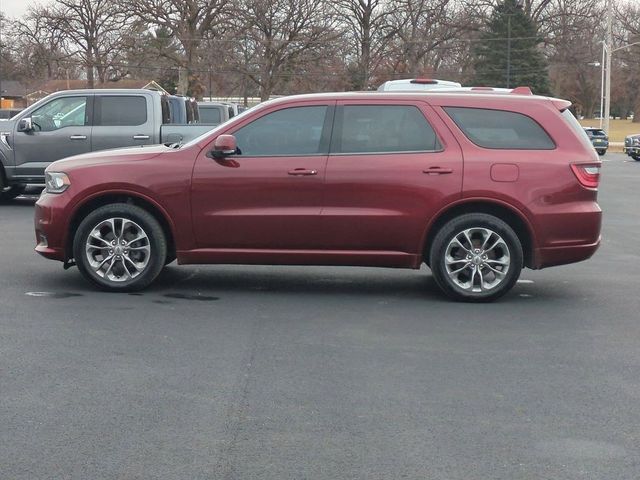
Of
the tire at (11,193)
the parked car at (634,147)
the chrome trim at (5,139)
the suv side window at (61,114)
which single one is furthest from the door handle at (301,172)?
the parked car at (634,147)

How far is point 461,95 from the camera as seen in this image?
8625 millimetres

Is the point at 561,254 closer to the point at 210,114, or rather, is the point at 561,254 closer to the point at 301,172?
the point at 301,172

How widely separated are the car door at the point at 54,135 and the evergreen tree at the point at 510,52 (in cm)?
5199

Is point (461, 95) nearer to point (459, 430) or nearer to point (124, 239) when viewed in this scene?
point (124, 239)

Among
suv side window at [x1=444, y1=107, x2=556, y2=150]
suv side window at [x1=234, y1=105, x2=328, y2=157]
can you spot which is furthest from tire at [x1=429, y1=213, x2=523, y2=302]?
suv side window at [x1=234, y1=105, x2=328, y2=157]

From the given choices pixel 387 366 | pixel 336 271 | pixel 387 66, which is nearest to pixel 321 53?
pixel 387 66

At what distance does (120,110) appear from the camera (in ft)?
53.2

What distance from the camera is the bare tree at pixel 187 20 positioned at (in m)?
45.9

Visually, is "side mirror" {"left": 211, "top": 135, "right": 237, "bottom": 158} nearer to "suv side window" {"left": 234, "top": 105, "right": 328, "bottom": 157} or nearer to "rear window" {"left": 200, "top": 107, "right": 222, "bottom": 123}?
"suv side window" {"left": 234, "top": 105, "right": 328, "bottom": 157}

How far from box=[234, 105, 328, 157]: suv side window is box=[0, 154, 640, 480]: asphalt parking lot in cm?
131

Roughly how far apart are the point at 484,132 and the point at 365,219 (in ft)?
4.19

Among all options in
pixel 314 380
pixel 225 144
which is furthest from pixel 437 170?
pixel 314 380

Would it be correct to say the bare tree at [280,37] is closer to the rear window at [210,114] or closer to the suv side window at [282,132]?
the rear window at [210,114]

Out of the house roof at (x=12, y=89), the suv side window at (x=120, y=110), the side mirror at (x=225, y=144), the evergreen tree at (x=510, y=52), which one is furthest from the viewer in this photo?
the house roof at (x=12, y=89)
